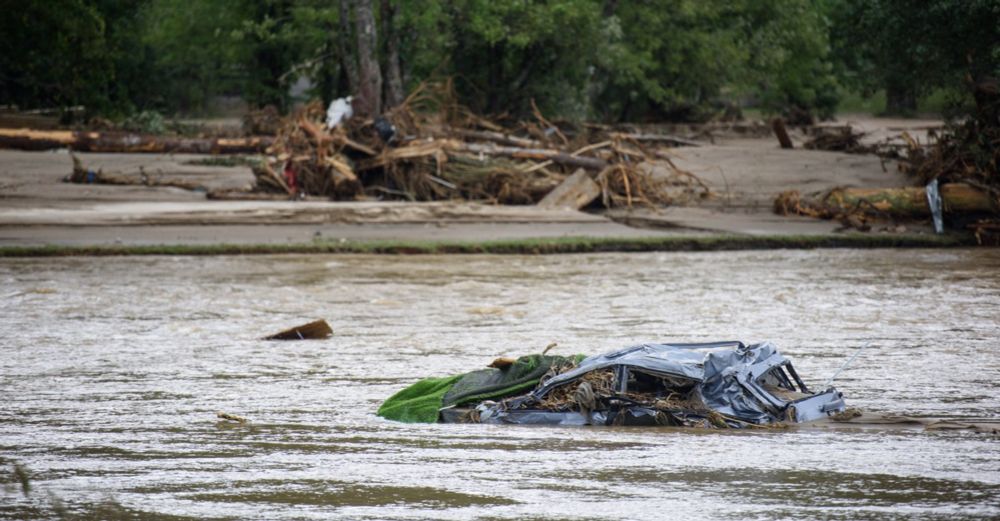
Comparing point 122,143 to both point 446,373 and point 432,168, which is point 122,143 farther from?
point 446,373

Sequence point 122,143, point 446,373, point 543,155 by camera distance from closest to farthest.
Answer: point 446,373 < point 543,155 < point 122,143

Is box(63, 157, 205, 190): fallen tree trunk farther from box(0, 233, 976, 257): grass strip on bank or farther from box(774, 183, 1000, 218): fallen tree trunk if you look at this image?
box(774, 183, 1000, 218): fallen tree trunk

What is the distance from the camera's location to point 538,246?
792 inches

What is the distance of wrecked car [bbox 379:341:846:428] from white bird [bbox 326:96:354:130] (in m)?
17.4

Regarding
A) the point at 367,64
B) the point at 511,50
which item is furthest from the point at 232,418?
the point at 511,50

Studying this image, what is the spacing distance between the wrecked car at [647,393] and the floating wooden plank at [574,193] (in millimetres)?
14377

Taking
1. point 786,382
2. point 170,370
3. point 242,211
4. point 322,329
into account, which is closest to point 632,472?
point 786,382

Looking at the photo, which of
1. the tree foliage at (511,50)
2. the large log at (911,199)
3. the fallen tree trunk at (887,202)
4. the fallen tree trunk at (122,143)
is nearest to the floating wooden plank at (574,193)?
the fallen tree trunk at (887,202)

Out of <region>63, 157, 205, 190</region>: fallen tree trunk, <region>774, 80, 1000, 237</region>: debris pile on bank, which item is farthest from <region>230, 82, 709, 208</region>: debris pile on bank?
<region>774, 80, 1000, 237</region>: debris pile on bank

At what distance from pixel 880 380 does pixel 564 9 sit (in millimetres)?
24006

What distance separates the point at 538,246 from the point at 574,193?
432cm

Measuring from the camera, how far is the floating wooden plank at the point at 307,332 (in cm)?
1295

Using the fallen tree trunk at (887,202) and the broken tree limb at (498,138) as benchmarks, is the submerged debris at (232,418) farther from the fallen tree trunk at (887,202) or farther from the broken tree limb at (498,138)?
the broken tree limb at (498,138)

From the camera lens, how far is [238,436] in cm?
885
